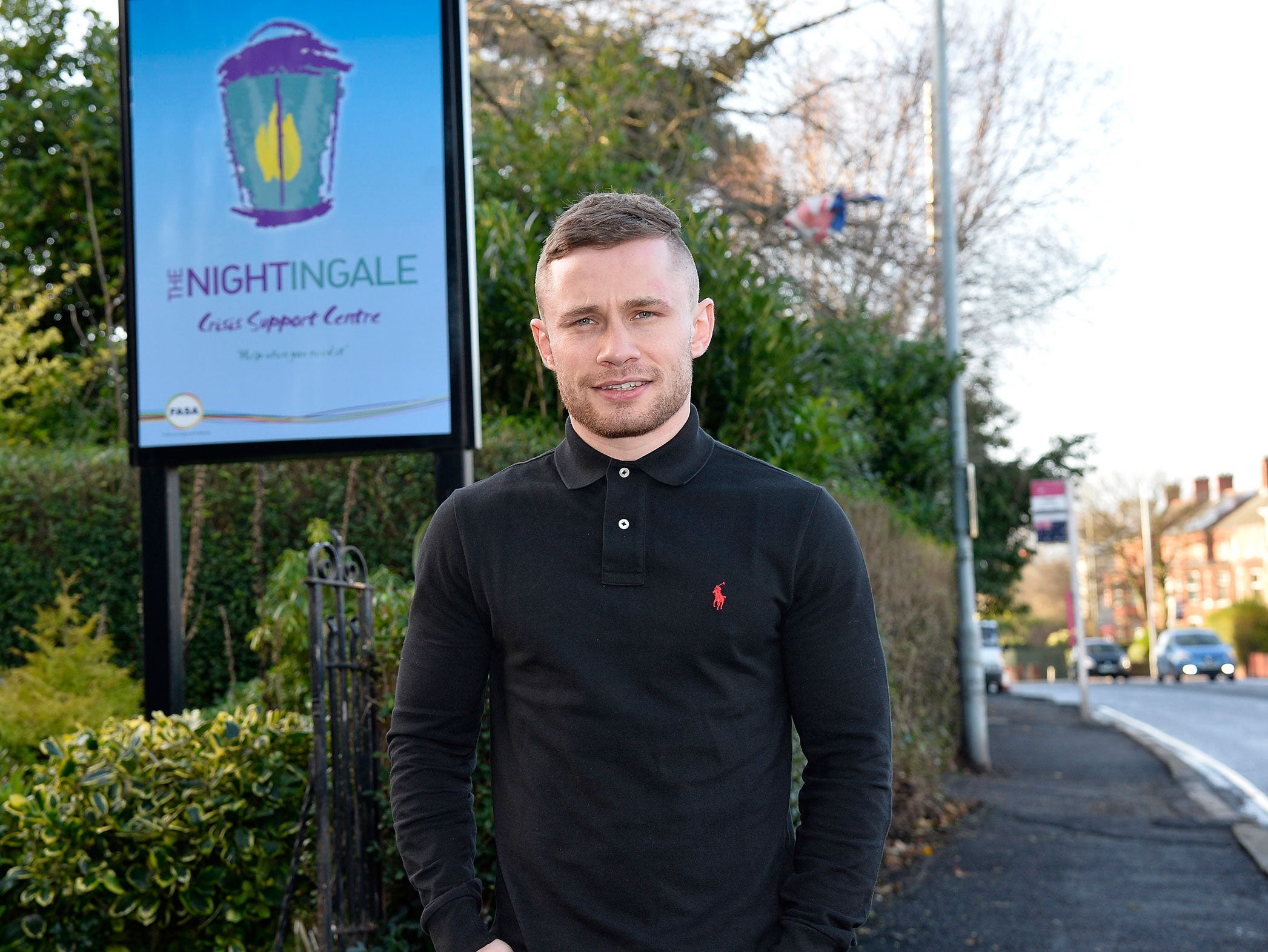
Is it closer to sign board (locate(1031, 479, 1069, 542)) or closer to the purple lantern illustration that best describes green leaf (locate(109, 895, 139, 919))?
the purple lantern illustration

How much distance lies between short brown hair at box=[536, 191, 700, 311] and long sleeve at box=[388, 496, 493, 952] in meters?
0.51

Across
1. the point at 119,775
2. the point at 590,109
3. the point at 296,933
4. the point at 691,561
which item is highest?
the point at 590,109

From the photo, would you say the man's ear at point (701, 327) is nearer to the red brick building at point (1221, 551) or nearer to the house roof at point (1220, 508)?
the red brick building at point (1221, 551)

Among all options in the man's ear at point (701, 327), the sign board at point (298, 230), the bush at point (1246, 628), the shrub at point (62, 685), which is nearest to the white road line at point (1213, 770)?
the sign board at point (298, 230)

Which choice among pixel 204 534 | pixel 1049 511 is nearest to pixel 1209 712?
pixel 1049 511

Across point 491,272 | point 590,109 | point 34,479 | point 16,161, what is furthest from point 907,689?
point 16,161

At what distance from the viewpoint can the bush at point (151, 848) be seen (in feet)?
14.6

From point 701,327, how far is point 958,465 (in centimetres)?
1148

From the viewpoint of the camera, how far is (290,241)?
5.61m

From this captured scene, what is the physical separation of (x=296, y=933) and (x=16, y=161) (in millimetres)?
10339

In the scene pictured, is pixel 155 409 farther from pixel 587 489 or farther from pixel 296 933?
pixel 587 489

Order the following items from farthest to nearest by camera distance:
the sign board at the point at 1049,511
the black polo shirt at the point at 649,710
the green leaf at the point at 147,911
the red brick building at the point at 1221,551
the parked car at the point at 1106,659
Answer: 1. the red brick building at the point at 1221,551
2. the parked car at the point at 1106,659
3. the sign board at the point at 1049,511
4. the green leaf at the point at 147,911
5. the black polo shirt at the point at 649,710

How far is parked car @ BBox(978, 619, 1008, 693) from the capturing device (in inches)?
1249

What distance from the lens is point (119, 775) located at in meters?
4.59
